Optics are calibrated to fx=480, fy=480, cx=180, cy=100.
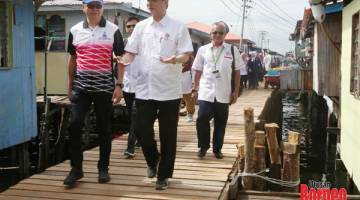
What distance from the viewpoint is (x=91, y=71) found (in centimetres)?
483

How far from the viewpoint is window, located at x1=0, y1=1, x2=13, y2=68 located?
8.95m

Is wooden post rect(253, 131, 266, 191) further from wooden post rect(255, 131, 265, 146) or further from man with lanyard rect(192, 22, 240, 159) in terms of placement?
man with lanyard rect(192, 22, 240, 159)

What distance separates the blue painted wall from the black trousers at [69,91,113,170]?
4.51m

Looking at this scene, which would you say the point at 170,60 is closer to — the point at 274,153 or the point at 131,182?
the point at 131,182

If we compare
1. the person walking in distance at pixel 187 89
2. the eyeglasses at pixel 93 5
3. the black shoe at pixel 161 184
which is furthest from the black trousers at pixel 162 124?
the person walking in distance at pixel 187 89

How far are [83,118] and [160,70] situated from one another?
0.93 m

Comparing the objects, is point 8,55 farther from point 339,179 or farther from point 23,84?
point 339,179

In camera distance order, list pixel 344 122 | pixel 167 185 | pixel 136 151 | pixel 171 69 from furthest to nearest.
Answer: pixel 344 122 < pixel 136 151 < pixel 167 185 < pixel 171 69

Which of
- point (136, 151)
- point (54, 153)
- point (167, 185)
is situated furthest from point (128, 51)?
point (54, 153)

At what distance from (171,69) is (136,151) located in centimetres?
270

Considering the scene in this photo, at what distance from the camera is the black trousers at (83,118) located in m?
4.81

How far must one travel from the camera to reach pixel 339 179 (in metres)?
11.9

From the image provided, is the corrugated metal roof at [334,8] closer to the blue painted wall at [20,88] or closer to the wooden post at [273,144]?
the wooden post at [273,144]

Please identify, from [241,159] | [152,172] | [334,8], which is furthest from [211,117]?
[334,8]
